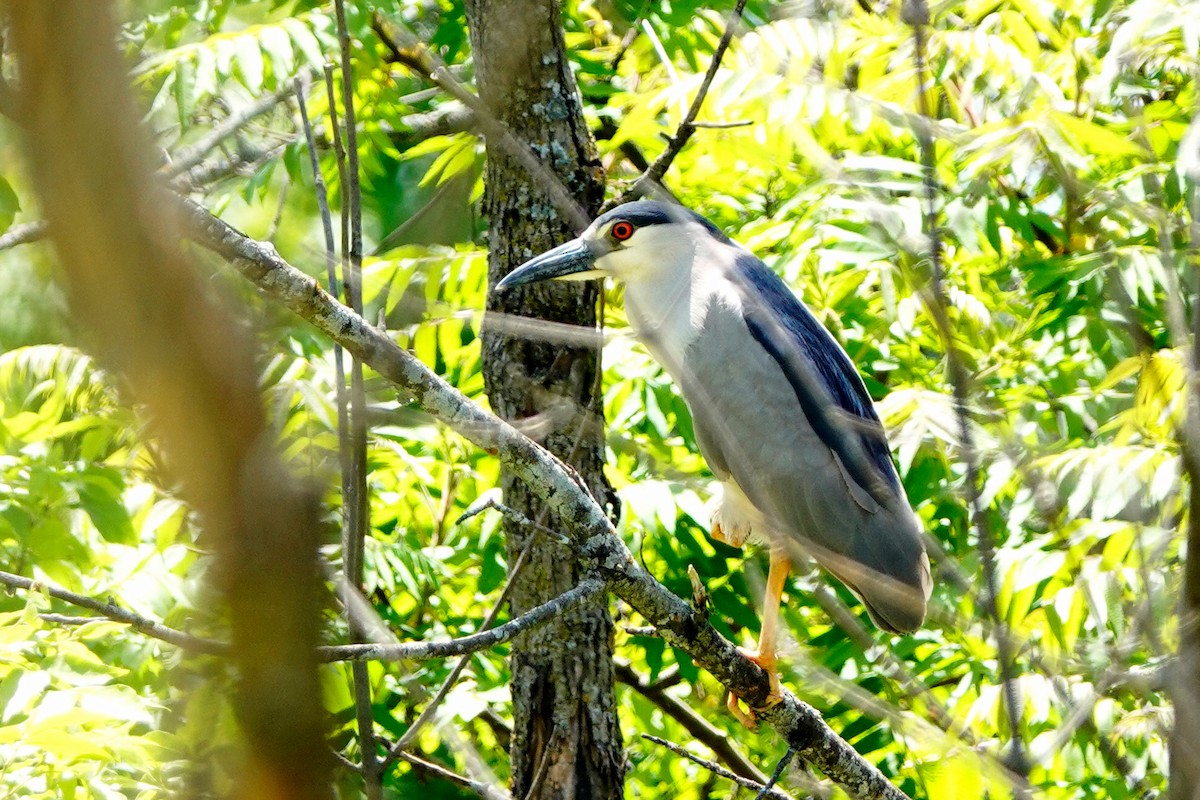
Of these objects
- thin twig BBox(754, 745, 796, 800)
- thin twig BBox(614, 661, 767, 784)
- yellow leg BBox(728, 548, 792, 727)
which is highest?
yellow leg BBox(728, 548, 792, 727)

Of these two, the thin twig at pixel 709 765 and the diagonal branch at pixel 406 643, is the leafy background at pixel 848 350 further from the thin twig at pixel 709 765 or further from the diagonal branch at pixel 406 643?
the diagonal branch at pixel 406 643

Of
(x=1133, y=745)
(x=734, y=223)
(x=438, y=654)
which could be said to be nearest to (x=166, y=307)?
(x=438, y=654)

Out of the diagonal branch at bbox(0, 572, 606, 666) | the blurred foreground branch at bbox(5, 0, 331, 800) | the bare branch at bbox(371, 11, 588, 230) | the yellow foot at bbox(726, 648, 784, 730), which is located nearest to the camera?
the blurred foreground branch at bbox(5, 0, 331, 800)

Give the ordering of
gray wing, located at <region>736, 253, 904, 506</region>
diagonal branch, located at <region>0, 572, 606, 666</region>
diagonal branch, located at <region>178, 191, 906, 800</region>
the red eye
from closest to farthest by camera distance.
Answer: diagonal branch, located at <region>0, 572, 606, 666</region> → diagonal branch, located at <region>178, 191, 906, 800</region> → gray wing, located at <region>736, 253, 904, 506</region> → the red eye

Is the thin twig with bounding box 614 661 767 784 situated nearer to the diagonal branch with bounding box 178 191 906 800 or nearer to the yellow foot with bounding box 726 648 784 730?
the yellow foot with bounding box 726 648 784 730

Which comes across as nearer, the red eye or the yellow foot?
the yellow foot

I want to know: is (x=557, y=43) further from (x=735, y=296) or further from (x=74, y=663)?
(x=74, y=663)

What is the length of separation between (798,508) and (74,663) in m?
1.75

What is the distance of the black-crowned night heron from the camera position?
2924mm

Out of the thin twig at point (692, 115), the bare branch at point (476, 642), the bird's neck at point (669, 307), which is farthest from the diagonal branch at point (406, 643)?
the bird's neck at point (669, 307)

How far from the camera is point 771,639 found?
2.73m

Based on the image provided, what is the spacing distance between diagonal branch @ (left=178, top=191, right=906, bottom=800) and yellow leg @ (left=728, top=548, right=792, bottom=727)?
3 centimetres

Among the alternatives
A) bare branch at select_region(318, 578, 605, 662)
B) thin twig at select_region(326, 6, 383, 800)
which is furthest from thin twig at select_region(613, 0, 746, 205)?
bare branch at select_region(318, 578, 605, 662)

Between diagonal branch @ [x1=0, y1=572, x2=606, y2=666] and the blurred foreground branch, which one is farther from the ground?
the blurred foreground branch
